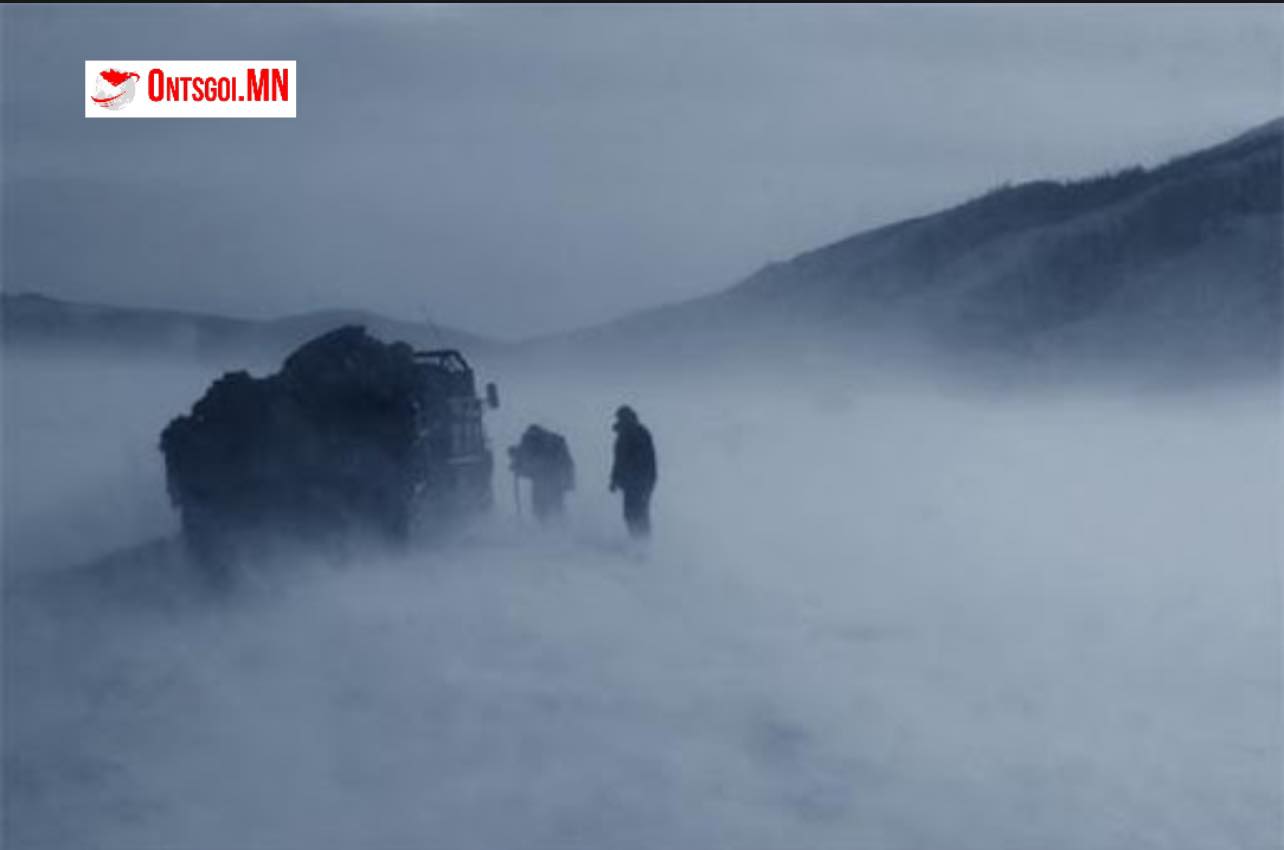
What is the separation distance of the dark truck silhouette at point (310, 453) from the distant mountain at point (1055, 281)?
1236 inches

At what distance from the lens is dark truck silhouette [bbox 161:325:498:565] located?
14750 mm

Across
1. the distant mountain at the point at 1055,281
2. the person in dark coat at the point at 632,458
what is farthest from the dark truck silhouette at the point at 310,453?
the distant mountain at the point at 1055,281

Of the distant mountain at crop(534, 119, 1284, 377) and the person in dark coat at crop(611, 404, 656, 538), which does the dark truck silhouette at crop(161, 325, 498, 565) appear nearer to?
the person in dark coat at crop(611, 404, 656, 538)

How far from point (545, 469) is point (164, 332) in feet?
14.6

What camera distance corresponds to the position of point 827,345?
2675 inches

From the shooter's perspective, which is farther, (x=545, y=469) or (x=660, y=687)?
(x=545, y=469)

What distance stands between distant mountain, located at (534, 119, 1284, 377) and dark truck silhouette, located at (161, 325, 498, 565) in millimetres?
31395

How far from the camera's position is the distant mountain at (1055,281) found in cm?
5509

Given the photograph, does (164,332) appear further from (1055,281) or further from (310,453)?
(1055,281)

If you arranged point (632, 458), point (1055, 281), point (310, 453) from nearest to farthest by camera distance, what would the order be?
point (310, 453) → point (632, 458) → point (1055, 281)

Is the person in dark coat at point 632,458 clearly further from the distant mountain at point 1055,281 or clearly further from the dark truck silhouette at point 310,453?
the distant mountain at point 1055,281

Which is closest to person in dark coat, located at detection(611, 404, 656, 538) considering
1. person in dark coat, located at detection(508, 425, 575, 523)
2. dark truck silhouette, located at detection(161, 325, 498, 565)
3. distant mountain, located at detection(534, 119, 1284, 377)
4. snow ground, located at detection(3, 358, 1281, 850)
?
snow ground, located at detection(3, 358, 1281, 850)

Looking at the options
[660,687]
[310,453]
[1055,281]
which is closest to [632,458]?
[310,453]

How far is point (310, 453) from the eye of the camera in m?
15.2
